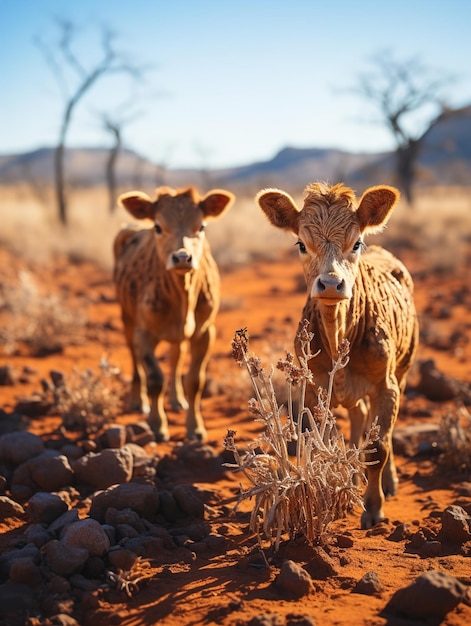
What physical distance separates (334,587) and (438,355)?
26.0 feet

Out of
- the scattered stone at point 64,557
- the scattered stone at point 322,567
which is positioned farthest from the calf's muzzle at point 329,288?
the scattered stone at point 64,557

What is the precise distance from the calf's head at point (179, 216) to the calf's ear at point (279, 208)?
1.56 m

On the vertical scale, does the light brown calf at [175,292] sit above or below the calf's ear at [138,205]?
below

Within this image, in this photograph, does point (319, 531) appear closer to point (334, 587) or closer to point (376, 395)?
point (334, 587)

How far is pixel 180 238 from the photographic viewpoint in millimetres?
7059

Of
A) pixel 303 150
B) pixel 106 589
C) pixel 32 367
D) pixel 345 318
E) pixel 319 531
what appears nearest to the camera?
pixel 106 589

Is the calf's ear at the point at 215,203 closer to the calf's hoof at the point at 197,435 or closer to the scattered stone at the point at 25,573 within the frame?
the calf's hoof at the point at 197,435

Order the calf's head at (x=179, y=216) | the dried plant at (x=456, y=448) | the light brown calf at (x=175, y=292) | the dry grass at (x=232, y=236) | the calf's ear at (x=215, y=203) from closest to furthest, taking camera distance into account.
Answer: the dried plant at (x=456, y=448)
the calf's head at (x=179, y=216)
the light brown calf at (x=175, y=292)
the calf's ear at (x=215, y=203)
the dry grass at (x=232, y=236)

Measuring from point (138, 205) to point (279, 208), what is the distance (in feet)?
8.98

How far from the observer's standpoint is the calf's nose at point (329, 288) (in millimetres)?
4254

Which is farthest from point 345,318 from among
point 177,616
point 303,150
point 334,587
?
point 303,150

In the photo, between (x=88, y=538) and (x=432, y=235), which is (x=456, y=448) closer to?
(x=88, y=538)

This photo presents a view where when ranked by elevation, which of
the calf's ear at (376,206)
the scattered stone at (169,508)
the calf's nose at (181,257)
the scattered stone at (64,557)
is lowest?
the scattered stone at (169,508)

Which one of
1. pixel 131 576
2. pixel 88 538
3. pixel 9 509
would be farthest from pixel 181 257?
pixel 131 576
